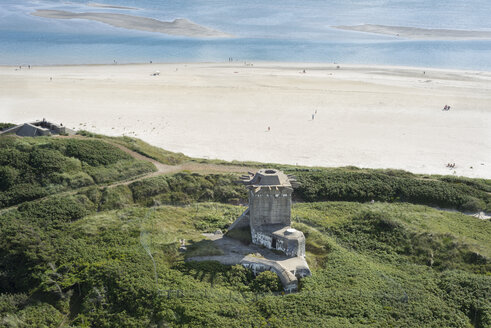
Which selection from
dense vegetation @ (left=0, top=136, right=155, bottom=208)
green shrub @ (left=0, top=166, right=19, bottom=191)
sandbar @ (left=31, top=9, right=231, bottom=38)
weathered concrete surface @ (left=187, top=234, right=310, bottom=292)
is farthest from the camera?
sandbar @ (left=31, top=9, right=231, bottom=38)

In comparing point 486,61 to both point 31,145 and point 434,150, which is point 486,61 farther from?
point 31,145

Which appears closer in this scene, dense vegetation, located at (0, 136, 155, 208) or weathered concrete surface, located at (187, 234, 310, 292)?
weathered concrete surface, located at (187, 234, 310, 292)

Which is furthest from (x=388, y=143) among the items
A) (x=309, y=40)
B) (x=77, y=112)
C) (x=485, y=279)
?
(x=309, y=40)

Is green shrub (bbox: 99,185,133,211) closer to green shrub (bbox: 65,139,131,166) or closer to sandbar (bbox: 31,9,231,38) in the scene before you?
green shrub (bbox: 65,139,131,166)

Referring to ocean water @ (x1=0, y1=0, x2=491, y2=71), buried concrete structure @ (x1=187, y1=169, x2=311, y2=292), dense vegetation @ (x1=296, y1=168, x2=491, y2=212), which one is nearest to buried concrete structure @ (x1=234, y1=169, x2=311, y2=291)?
buried concrete structure @ (x1=187, y1=169, x2=311, y2=292)

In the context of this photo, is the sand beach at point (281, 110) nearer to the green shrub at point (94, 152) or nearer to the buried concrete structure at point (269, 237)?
the green shrub at point (94, 152)

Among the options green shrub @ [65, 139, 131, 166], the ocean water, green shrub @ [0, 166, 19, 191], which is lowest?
green shrub @ [0, 166, 19, 191]

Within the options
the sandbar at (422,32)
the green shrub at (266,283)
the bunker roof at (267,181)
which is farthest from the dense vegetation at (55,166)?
the sandbar at (422,32)
